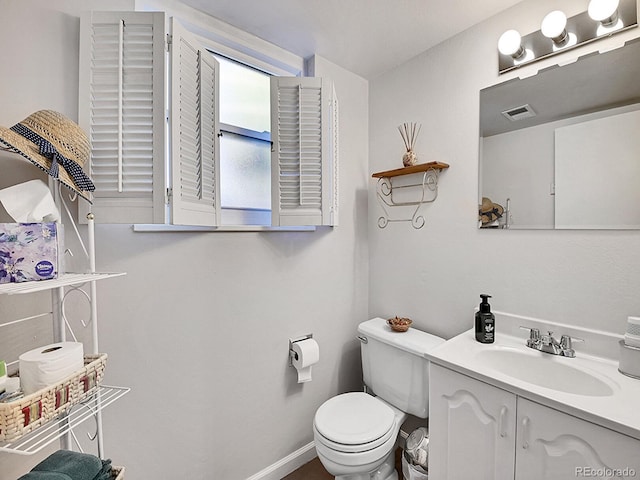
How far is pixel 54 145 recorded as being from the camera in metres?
0.86

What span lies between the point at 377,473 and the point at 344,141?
6.31 feet

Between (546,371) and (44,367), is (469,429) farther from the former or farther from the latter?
(44,367)

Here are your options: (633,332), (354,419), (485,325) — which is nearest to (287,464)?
(354,419)

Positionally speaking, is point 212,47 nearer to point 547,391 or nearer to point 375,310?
point 375,310

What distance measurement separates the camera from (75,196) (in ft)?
3.53

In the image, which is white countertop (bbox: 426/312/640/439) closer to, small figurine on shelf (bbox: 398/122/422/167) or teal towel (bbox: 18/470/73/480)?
small figurine on shelf (bbox: 398/122/422/167)

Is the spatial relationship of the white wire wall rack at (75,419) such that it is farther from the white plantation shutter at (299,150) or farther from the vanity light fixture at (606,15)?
the vanity light fixture at (606,15)

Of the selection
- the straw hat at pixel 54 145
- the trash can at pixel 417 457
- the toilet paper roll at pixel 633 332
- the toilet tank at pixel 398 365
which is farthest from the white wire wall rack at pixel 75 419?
the toilet paper roll at pixel 633 332

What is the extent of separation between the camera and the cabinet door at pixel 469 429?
1.01 metres

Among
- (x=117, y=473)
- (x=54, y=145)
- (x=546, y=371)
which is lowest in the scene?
(x=117, y=473)

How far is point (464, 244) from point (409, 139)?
2.38ft

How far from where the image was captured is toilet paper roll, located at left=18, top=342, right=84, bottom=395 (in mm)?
773

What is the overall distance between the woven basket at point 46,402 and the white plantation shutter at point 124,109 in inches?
20.6

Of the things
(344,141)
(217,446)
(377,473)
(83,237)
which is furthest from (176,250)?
(377,473)
